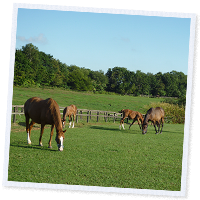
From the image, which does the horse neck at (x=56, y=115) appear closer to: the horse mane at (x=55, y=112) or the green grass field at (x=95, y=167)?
the horse mane at (x=55, y=112)

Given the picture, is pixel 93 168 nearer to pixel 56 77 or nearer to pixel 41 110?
pixel 41 110

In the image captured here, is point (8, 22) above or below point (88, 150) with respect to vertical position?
above

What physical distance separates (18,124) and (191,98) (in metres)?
8.05

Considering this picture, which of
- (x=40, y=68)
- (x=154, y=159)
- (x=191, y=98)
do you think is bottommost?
(x=154, y=159)

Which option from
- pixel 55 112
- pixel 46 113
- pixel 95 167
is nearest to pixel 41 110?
pixel 46 113

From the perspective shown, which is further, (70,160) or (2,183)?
(70,160)

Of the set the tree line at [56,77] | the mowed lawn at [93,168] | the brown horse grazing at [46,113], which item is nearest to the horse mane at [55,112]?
the brown horse grazing at [46,113]

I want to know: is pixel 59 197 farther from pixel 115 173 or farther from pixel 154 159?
pixel 154 159

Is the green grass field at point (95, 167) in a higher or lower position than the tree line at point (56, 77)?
lower

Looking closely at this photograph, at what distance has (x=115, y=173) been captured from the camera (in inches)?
187

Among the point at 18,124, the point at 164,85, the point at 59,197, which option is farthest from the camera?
the point at 164,85

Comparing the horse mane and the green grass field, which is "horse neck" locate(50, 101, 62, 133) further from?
the green grass field

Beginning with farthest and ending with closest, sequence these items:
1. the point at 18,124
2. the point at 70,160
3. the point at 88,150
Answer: the point at 18,124
the point at 88,150
the point at 70,160

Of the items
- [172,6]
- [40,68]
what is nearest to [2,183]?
[172,6]
